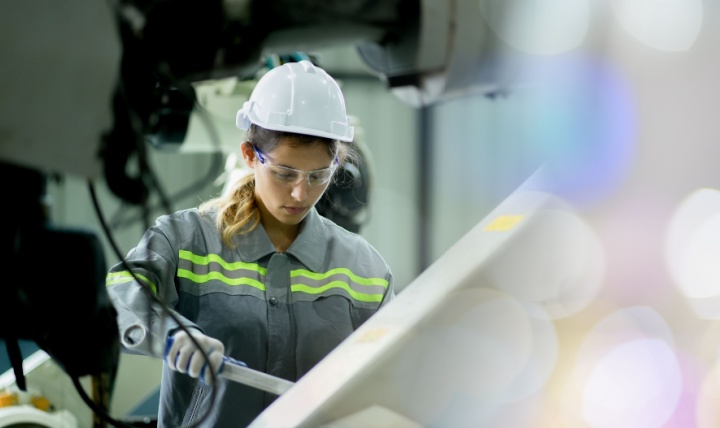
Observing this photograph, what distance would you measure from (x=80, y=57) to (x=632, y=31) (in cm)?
53

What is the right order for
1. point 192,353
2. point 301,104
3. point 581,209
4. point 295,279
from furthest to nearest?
point 295,279 < point 301,104 < point 192,353 < point 581,209

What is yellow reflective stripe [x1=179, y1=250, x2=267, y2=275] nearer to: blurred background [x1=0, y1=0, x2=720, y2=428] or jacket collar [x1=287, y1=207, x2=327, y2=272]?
jacket collar [x1=287, y1=207, x2=327, y2=272]

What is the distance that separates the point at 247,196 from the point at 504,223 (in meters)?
0.65

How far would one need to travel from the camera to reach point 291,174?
4.42 feet

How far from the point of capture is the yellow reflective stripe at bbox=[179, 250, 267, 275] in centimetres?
135

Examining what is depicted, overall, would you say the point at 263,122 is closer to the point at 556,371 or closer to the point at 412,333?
the point at 412,333

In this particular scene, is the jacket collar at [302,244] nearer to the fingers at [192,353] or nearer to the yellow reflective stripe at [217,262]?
the yellow reflective stripe at [217,262]

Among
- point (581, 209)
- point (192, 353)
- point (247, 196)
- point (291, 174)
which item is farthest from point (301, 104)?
point (581, 209)

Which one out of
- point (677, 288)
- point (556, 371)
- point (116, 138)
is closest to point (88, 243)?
point (116, 138)

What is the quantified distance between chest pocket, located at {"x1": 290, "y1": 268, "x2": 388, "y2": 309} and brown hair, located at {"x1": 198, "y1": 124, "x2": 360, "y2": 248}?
127 mm

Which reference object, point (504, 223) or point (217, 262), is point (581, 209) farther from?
point (217, 262)

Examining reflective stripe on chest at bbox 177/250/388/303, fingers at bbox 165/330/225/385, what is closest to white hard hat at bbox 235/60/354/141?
reflective stripe on chest at bbox 177/250/388/303

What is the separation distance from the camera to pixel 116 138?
721 mm

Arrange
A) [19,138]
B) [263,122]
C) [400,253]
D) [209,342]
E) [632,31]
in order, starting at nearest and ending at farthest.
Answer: [19,138]
[632,31]
[209,342]
[263,122]
[400,253]
